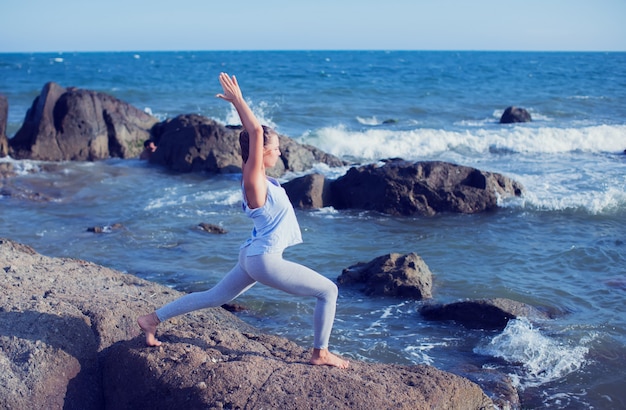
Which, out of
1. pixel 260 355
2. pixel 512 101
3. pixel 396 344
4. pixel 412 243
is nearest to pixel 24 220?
pixel 412 243

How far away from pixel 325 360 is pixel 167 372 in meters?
0.93

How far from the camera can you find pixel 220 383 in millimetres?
3879

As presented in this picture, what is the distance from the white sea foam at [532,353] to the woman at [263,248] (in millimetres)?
2182

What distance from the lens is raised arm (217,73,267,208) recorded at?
12.6 feet

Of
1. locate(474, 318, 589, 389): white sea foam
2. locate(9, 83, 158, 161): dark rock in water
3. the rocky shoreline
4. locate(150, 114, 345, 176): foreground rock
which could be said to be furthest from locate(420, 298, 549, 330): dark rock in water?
locate(9, 83, 158, 161): dark rock in water

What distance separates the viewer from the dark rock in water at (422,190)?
39.0 feet

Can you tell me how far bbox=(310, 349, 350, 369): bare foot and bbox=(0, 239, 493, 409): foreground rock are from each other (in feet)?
0.21

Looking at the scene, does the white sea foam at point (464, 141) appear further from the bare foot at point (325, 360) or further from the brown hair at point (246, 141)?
the brown hair at point (246, 141)

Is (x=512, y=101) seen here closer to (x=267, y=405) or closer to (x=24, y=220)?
(x=24, y=220)

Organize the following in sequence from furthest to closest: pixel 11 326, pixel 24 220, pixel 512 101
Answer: pixel 512 101
pixel 24 220
pixel 11 326

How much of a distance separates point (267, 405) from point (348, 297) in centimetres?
401

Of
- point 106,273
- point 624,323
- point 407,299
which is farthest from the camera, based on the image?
point 407,299

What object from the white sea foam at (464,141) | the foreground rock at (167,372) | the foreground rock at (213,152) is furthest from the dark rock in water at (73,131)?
the foreground rock at (167,372)

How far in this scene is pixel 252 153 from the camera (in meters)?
3.87
